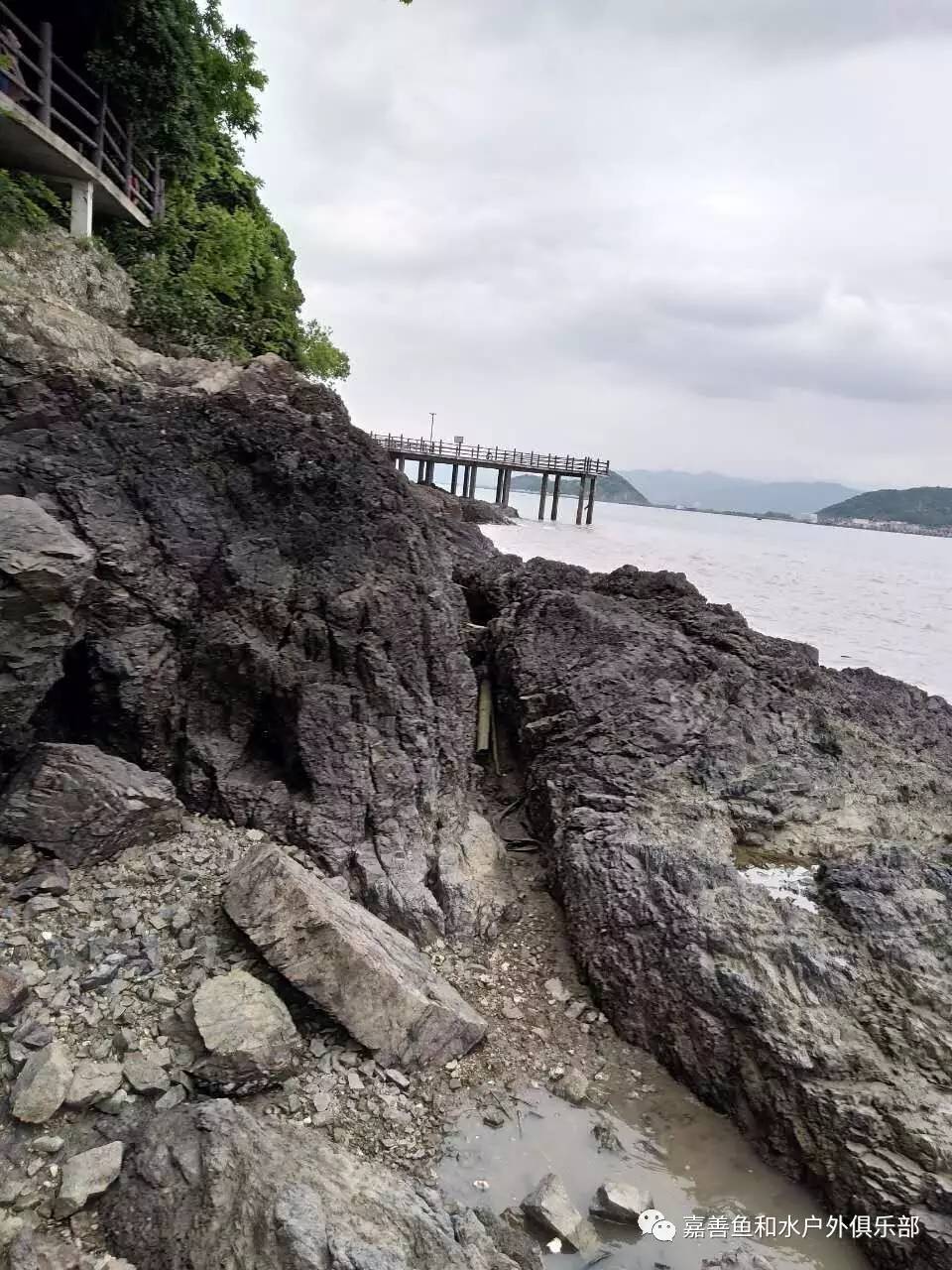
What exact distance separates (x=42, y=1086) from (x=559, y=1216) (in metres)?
3.47

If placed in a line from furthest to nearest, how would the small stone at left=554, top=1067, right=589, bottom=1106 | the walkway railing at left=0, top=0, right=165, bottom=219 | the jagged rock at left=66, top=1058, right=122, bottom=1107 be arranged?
the walkway railing at left=0, top=0, right=165, bottom=219
the small stone at left=554, top=1067, right=589, bottom=1106
the jagged rock at left=66, top=1058, right=122, bottom=1107

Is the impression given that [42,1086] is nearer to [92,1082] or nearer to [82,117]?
[92,1082]

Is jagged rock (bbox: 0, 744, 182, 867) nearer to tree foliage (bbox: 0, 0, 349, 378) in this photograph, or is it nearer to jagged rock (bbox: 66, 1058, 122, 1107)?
jagged rock (bbox: 66, 1058, 122, 1107)

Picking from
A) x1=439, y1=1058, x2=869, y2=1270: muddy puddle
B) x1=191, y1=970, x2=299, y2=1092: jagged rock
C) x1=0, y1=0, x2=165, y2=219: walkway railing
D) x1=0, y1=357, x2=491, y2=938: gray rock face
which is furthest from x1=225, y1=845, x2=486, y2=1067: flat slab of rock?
x1=0, y1=0, x2=165, y2=219: walkway railing

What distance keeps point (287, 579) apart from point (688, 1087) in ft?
20.9

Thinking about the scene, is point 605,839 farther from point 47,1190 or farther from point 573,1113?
point 47,1190

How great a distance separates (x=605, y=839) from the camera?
7.80 meters

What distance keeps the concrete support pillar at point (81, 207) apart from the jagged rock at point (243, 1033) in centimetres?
1192

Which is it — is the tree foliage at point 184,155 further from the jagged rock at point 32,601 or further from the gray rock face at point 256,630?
the jagged rock at point 32,601

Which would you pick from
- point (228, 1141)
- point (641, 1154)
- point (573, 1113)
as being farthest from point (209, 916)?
point (641, 1154)

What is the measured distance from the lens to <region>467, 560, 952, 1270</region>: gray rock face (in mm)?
5520

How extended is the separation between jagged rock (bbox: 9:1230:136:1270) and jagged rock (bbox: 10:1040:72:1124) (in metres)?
0.71

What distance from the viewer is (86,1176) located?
13.9 feet

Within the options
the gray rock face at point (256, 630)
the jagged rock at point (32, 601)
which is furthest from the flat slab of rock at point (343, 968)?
the jagged rock at point (32, 601)
